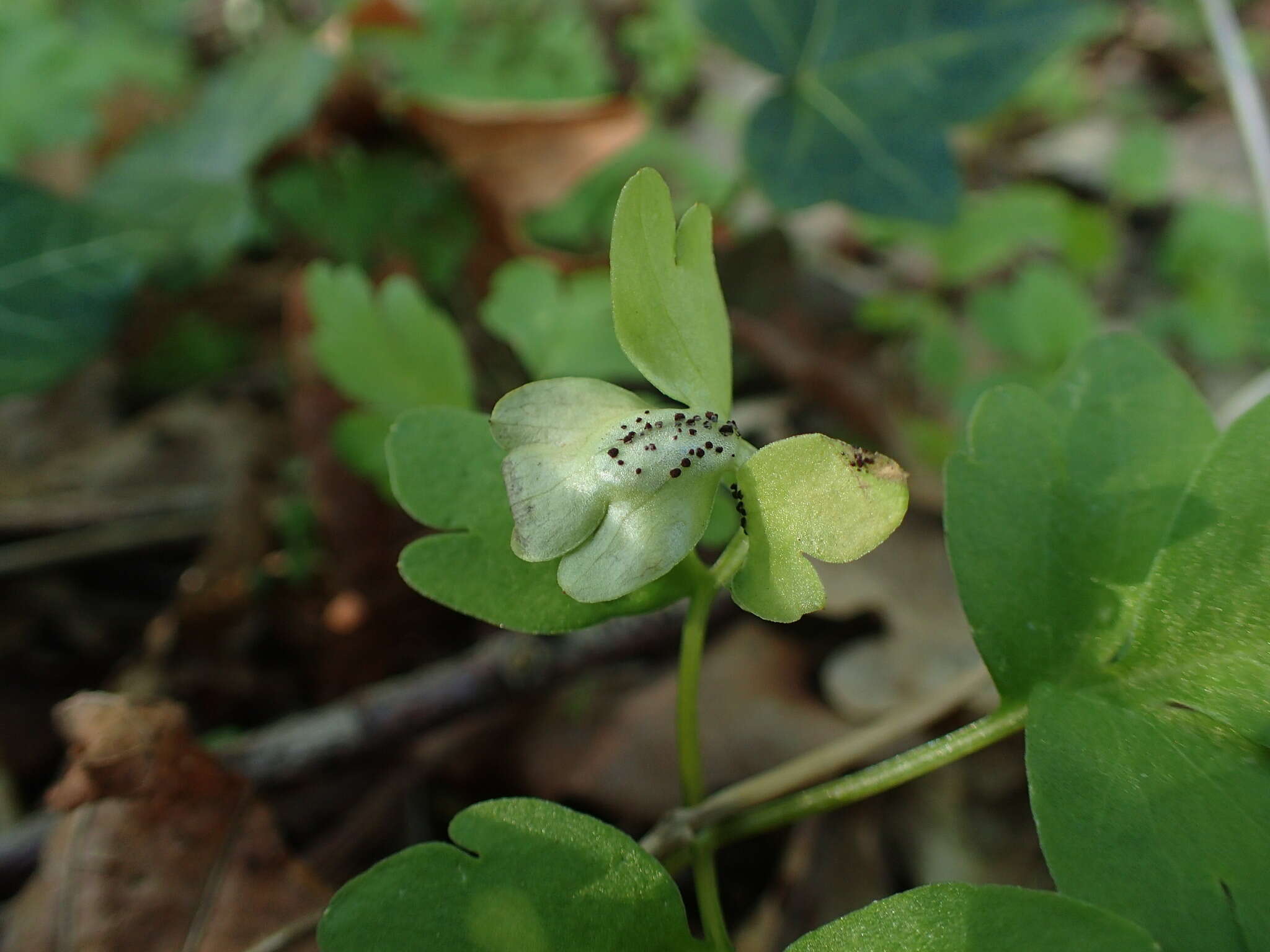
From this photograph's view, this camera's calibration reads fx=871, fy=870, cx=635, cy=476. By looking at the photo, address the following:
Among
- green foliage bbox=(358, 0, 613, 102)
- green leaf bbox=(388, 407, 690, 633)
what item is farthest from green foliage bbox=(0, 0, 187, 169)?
green leaf bbox=(388, 407, 690, 633)

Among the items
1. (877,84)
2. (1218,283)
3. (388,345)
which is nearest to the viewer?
(388,345)

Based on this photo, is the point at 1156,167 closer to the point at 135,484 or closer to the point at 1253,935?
the point at 1253,935

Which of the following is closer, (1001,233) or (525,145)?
(525,145)

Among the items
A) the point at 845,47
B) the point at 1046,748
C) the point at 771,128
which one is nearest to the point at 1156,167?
the point at 845,47

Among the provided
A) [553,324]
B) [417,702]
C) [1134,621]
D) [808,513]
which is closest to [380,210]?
[553,324]

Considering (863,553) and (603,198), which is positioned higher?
(863,553)

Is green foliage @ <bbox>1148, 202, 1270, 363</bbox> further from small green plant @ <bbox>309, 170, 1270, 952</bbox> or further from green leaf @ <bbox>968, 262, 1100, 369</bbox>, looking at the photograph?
small green plant @ <bbox>309, 170, 1270, 952</bbox>

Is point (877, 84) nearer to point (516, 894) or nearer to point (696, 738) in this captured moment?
point (696, 738)
